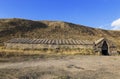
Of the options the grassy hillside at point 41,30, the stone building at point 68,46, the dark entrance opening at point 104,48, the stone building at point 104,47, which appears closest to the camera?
the stone building at point 68,46

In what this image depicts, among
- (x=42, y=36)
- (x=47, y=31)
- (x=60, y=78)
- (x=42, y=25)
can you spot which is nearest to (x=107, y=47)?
(x=60, y=78)

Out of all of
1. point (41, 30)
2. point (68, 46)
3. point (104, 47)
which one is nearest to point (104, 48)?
point (104, 47)

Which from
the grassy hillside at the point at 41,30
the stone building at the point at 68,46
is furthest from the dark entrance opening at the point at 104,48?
the grassy hillside at the point at 41,30

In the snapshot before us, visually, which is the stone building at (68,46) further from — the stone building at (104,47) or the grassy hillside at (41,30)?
the grassy hillside at (41,30)

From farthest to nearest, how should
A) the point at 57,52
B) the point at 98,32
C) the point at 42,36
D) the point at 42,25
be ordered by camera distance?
the point at 98,32
the point at 42,25
the point at 42,36
the point at 57,52

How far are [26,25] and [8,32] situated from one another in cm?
1307

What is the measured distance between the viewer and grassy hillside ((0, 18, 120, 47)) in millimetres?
63438

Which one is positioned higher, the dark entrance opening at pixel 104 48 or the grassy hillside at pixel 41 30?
the grassy hillside at pixel 41 30

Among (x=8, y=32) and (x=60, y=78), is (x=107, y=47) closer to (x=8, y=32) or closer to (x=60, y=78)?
(x=60, y=78)

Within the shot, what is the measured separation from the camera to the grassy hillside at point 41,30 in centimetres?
6344

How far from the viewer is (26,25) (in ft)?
242

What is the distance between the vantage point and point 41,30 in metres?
74.4

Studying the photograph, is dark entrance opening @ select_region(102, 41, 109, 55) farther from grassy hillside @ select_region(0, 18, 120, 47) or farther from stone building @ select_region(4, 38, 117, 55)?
grassy hillside @ select_region(0, 18, 120, 47)

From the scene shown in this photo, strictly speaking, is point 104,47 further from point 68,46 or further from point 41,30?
point 41,30
